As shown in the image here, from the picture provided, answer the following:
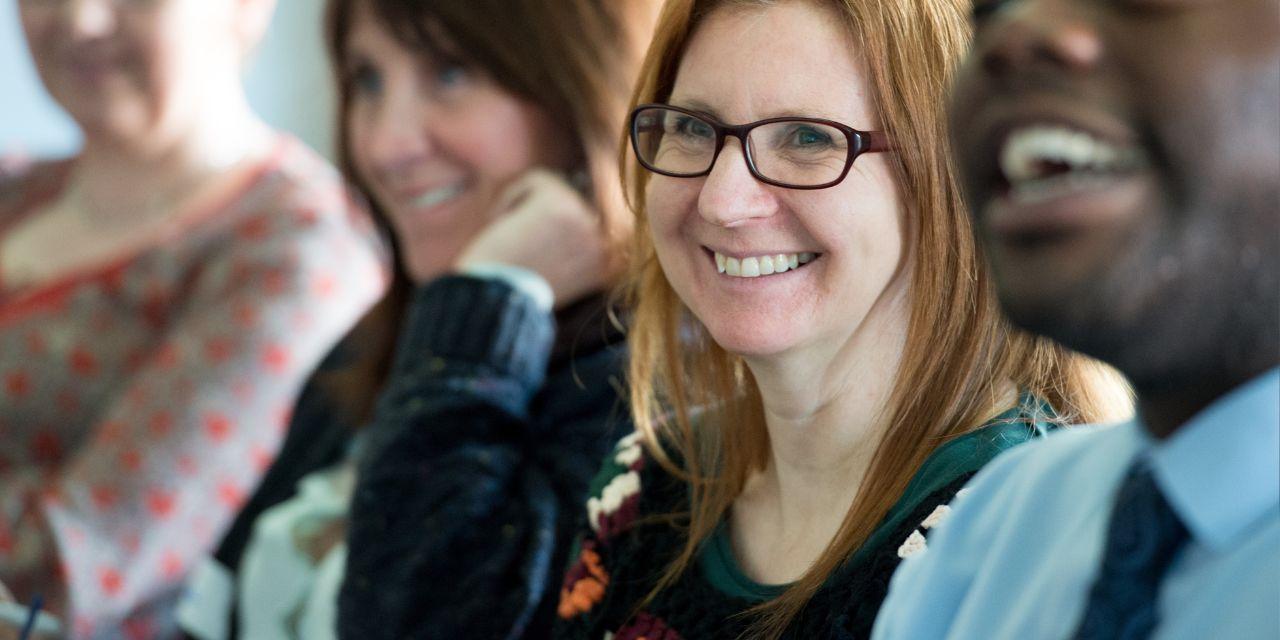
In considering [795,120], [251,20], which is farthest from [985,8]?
[251,20]

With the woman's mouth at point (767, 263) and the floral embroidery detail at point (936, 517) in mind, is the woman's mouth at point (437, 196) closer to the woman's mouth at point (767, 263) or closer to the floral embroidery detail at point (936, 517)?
the woman's mouth at point (767, 263)

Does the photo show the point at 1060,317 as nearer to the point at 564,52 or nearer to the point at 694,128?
the point at 694,128

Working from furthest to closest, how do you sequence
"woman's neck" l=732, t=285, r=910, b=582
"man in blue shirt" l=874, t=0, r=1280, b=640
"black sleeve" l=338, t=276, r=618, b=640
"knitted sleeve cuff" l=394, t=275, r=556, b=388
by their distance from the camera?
"knitted sleeve cuff" l=394, t=275, r=556, b=388 → "black sleeve" l=338, t=276, r=618, b=640 → "woman's neck" l=732, t=285, r=910, b=582 → "man in blue shirt" l=874, t=0, r=1280, b=640

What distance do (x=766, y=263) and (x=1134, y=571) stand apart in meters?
0.39

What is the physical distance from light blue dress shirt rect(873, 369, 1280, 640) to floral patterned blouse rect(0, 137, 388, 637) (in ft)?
3.54

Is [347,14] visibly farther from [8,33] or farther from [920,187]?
[920,187]

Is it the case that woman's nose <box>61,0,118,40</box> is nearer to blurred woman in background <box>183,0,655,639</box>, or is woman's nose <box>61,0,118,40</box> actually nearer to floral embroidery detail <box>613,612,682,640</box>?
blurred woman in background <box>183,0,655,639</box>

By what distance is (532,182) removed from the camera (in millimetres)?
1369

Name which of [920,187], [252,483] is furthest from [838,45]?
[252,483]

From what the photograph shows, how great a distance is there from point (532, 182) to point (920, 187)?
2.27ft

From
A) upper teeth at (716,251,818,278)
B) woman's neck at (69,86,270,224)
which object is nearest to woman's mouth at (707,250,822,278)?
upper teeth at (716,251,818,278)

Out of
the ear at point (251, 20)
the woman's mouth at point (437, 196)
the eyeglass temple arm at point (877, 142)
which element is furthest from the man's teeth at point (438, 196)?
the eyeglass temple arm at point (877, 142)

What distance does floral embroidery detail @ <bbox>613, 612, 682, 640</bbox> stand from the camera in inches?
30.9

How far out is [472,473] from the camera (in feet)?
3.51
